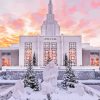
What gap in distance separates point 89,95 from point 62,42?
4195 cm

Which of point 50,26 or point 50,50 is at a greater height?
point 50,26

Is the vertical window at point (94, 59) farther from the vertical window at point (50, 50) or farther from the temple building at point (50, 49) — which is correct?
the vertical window at point (50, 50)

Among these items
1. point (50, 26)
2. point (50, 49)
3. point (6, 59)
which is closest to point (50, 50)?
point (50, 49)

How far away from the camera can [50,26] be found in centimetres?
7431

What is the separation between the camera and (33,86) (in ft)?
98.5

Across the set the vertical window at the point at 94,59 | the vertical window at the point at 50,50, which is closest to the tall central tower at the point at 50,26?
the vertical window at the point at 50,50

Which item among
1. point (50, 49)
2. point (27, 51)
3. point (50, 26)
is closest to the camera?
point (50, 49)

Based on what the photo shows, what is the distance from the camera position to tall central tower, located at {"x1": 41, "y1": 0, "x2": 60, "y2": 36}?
74.1 meters

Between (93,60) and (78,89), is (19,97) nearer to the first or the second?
(78,89)

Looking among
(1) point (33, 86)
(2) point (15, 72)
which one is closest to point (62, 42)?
(2) point (15, 72)

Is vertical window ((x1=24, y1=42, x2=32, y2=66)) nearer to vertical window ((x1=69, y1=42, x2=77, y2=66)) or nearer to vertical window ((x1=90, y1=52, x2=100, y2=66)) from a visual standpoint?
vertical window ((x1=69, y1=42, x2=77, y2=66))

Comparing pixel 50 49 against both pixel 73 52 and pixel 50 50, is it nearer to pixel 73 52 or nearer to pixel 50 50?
pixel 50 50

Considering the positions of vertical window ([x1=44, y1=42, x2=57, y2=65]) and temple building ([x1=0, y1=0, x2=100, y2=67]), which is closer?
temple building ([x1=0, y1=0, x2=100, y2=67])

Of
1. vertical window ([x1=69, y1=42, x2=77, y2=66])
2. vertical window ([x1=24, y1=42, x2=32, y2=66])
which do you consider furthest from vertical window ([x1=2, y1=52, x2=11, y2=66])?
vertical window ([x1=69, y1=42, x2=77, y2=66])
